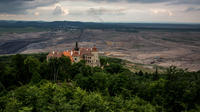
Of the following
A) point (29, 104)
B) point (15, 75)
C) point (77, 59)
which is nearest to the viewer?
point (29, 104)

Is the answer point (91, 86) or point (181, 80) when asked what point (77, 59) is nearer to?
point (91, 86)

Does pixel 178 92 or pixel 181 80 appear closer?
pixel 178 92

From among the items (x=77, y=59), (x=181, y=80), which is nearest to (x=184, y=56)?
(x=77, y=59)

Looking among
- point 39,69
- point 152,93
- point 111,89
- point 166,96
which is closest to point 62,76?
point 39,69

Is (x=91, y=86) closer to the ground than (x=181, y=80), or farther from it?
closer to the ground

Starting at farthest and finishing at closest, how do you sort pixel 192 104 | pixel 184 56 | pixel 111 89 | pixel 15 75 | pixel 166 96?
pixel 184 56
pixel 15 75
pixel 111 89
pixel 166 96
pixel 192 104

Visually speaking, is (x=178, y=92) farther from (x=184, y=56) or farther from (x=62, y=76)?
(x=184, y=56)
